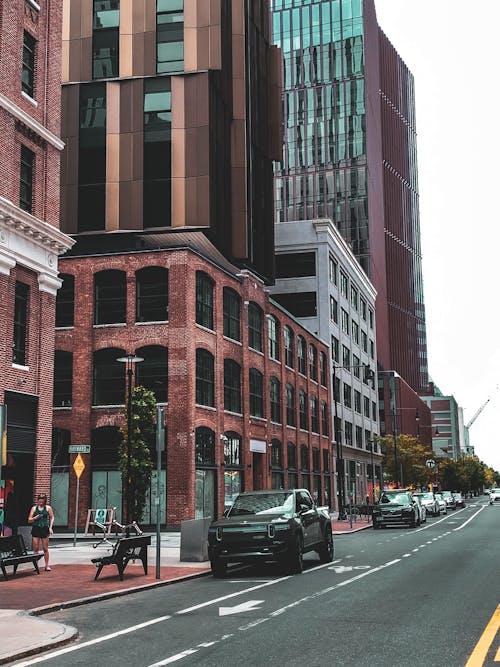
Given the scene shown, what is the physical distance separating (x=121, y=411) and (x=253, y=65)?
26.5 m

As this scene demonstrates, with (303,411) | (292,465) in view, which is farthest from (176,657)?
(303,411)

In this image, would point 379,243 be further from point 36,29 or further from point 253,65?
point 36,29

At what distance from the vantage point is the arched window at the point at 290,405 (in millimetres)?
57406

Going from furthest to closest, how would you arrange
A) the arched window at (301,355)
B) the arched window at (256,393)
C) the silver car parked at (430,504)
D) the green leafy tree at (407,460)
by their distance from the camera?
1. the green leafy tree at (407,460)
2. the arched window at (301,355)
3. the silver car parked at (430,504)
4. the arched window at (256,393)

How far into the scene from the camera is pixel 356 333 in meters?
86.6

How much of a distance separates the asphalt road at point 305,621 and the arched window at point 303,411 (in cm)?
4071

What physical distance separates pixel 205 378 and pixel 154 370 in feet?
9.57

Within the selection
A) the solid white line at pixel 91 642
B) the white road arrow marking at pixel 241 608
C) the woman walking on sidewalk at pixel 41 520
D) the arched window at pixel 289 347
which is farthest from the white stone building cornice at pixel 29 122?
the arched window at pixel 289 347

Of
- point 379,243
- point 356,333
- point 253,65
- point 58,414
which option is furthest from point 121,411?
point 379,243

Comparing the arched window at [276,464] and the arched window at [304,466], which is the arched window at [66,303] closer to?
the arched window at [276,464]

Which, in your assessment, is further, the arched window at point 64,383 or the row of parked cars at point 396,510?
the row of parked cars at point 396,510

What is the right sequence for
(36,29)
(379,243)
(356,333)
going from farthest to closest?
1. (379,243)
2. (356,333)
3. (36,29)

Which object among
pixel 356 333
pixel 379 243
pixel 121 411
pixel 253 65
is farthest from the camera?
pixel 379 243

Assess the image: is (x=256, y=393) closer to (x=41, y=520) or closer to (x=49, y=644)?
(x=41, y=520)
